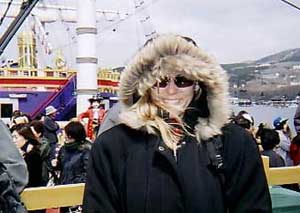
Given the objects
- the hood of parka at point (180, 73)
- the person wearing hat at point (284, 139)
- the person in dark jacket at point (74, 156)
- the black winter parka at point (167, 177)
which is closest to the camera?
the black winter parka at point (167, 177)

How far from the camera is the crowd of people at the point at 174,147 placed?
2168mm

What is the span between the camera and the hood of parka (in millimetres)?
2270

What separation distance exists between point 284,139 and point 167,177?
5.72 meters

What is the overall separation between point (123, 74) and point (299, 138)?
3.99 m

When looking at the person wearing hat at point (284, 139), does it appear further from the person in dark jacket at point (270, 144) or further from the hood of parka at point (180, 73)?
the hood of parka at point (180, 73)

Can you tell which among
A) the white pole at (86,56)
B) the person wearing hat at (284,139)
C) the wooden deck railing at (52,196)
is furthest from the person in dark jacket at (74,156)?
the white pole at (86,56)

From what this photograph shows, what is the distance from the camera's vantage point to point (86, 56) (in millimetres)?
14398

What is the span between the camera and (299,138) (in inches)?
234

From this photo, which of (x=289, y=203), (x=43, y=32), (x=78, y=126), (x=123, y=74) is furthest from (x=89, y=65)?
(x=43, y=32)

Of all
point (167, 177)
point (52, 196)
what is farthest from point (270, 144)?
point (167, 177)

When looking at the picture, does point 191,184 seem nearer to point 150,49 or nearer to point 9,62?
point 150,49

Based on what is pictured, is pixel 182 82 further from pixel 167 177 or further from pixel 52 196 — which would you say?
pixel 52 196

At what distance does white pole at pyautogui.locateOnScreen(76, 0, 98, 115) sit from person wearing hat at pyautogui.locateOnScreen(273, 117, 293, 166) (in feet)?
21.0

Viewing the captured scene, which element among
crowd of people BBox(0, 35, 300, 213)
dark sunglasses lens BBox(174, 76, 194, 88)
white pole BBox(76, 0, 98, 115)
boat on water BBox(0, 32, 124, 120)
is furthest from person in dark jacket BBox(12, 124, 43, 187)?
boat on water BBox(0, 32, 124, 120)
